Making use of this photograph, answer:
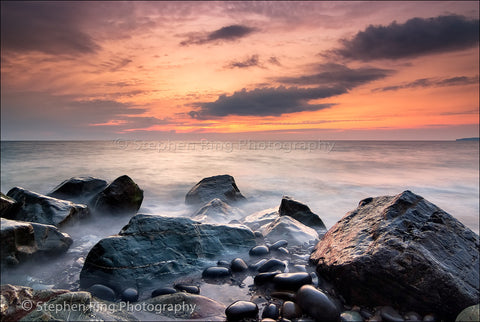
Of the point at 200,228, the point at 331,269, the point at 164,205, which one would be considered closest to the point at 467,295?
the point at 331,269

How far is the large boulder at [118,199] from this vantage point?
6.50 meters

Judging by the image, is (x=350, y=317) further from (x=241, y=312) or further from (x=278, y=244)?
(x=278, y=244)

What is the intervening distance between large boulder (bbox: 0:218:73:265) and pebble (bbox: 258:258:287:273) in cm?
303

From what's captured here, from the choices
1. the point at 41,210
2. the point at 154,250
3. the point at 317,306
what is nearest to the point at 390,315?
the point at 317,306

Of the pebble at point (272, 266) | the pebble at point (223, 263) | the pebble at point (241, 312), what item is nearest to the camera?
the pebble at point (241, 312)

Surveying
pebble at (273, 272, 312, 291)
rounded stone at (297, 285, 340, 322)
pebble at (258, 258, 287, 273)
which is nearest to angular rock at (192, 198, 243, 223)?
pebble at (258, 258, 287, 273)

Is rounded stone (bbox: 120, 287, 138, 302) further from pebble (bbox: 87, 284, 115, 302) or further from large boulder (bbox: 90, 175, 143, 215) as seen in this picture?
large boulder (bbox: 90, 175, 143, 215)

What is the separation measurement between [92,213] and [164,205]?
3.19 m

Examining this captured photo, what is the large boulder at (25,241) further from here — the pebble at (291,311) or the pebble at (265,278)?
the pebble at (291,311)

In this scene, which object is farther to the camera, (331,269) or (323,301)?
(331,269)

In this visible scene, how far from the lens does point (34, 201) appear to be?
5234 mm

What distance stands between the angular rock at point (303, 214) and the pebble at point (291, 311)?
3.36 metres

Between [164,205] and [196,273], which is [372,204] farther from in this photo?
[164,205]

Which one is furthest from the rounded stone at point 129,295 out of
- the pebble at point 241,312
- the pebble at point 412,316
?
the pebble at point 412,316
